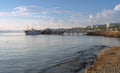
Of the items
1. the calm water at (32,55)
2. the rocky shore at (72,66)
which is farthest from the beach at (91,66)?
the calm water at (32,55)

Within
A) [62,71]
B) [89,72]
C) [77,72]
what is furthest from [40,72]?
[89,72]

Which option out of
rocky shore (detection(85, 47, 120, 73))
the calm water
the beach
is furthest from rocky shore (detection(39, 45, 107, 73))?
rocky shore (detection(85, 47, 120, 73))

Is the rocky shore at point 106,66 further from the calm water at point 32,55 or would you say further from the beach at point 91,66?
the calm water at point 32,55

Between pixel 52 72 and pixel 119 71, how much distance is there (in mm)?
6959

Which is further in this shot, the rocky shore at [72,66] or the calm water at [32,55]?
the calm water at [32,55]

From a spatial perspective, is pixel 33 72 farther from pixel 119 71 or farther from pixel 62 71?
pixel 119 71

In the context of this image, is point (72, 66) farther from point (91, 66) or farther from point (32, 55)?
point (32, 55)

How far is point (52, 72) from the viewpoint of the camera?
67.1 feet

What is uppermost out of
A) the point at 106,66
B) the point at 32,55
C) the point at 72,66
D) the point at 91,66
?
the point at 106,66

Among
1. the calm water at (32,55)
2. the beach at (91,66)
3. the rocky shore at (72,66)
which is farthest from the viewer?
the calm water at (32,55)

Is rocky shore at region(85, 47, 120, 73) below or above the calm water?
above

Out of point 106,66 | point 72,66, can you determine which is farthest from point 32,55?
point 106,66

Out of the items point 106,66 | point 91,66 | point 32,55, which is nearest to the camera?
point 106,66

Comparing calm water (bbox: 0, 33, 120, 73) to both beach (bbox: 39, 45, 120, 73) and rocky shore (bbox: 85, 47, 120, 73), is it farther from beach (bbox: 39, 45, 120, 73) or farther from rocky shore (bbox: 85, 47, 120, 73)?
rocky shore (bbox: 85, 47, 120, 73)
